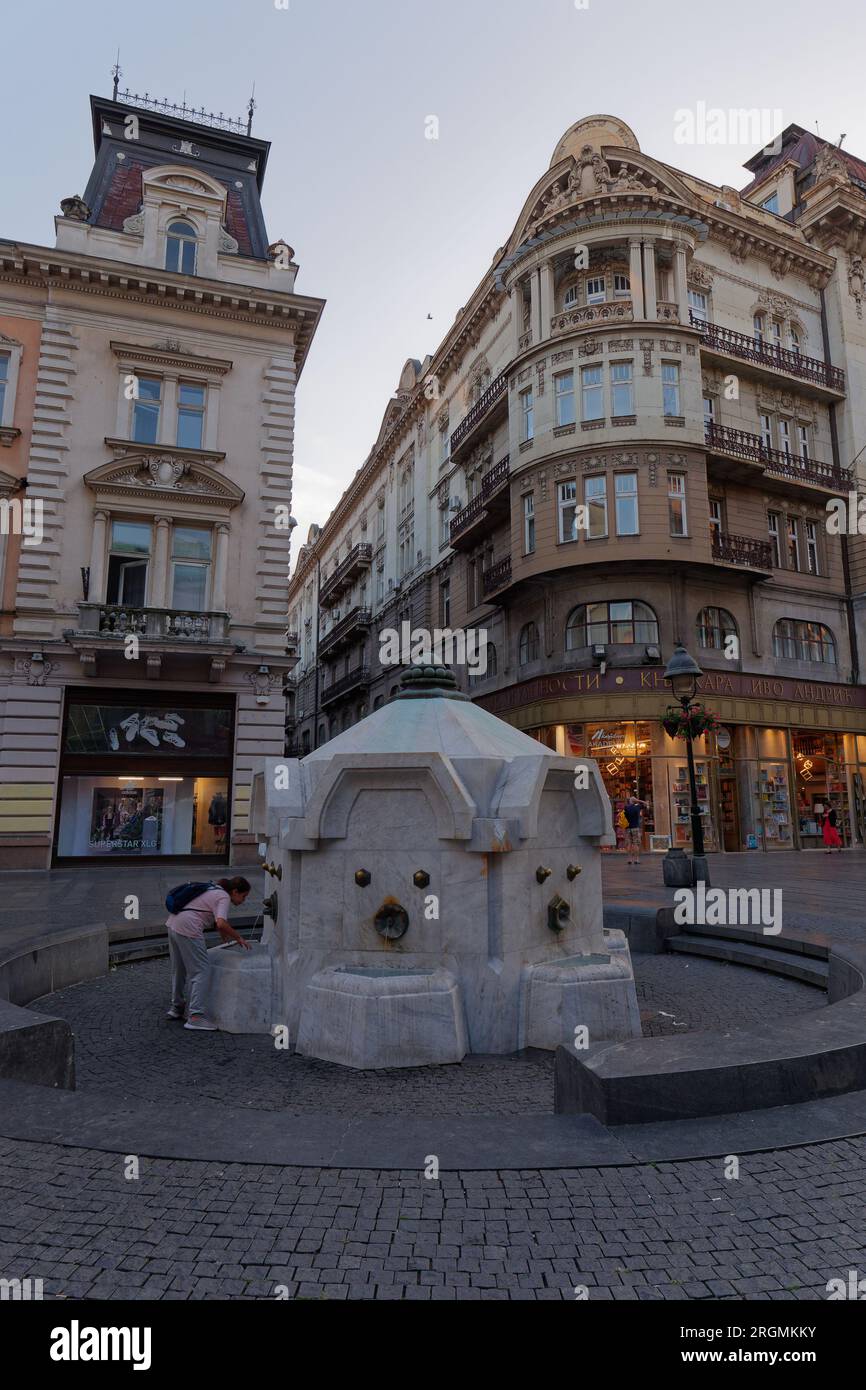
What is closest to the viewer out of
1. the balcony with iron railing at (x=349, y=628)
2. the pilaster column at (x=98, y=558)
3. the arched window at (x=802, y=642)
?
the pilaster column at (x=98, y=558)

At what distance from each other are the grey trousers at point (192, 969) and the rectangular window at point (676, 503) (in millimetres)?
21428

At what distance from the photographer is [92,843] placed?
1952cm

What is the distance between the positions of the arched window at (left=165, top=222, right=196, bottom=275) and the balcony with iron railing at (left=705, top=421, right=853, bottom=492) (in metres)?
16.6

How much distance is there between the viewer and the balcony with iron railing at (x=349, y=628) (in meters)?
45.2

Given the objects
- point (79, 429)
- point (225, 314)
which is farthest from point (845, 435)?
point (79, 429)

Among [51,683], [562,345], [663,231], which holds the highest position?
[663,231]

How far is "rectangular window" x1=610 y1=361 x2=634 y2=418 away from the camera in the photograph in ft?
83.1

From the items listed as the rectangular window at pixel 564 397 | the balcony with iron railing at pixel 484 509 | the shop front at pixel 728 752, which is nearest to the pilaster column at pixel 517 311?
the rectangular window at pixel 564 397

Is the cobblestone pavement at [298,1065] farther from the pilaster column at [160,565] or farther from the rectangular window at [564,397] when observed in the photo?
the rectangular window at [564,397]

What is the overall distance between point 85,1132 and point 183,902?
10.4ft

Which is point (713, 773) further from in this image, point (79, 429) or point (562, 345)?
point (79, 429)

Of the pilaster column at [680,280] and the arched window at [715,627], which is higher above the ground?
the pilaster column at [680,280]

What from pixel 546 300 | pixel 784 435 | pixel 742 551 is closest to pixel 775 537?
pixel 742 551

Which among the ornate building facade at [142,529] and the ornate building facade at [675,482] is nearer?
the ornate building facade at [142,529]
